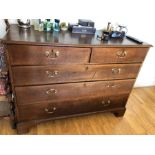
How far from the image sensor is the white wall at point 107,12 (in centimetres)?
151

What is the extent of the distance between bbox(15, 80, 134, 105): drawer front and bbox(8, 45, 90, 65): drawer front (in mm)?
236

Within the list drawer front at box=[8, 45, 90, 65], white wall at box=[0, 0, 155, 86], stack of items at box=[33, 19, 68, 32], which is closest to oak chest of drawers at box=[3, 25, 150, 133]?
drawer front at box=[8, 45, 90, 65]

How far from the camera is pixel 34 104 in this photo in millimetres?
1406

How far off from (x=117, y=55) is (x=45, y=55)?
0.64 metres

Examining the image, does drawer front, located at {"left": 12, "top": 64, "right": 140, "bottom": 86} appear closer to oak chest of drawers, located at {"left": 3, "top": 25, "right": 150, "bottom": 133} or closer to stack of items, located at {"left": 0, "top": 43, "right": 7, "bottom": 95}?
oak chest of drawers, located at {"left": 3, "top": 25, "right": 150, "bottom": 133}

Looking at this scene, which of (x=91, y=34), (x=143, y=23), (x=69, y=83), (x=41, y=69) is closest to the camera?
(x=41, y=69)

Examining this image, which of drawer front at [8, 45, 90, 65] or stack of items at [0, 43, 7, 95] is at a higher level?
drawer front at [8, 45, 90, 65]

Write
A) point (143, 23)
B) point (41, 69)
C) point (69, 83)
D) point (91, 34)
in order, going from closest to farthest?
point (41, 69)
point (69, 83)
point (91, 34)
point (143, 23)

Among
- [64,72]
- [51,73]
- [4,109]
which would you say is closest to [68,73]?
[64,72]

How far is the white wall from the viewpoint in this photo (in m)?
1.51

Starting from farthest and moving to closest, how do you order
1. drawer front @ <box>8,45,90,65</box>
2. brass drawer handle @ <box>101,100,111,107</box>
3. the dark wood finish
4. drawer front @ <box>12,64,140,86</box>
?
brass drawer handle @ <box>101,100,111,107</box> < the dark wood finish < drawer front @ <box>12,64,140,86</box> < drawer front @ <box>8,45,90,65</box>
